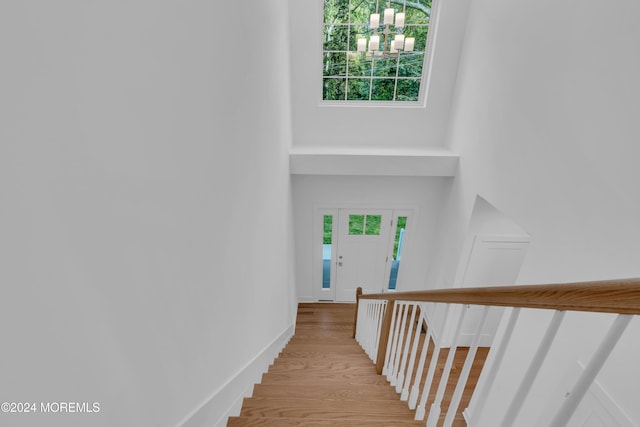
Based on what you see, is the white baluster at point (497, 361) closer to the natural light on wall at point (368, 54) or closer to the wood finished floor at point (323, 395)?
the wood finished floor at point (323, 395)

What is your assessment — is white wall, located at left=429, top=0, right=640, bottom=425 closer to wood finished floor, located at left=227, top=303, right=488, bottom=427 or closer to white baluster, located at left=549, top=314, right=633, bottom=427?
wood finished floor, located at left=227, top=303, right=488, bottom=427

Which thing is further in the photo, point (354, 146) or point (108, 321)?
point (354, 146)

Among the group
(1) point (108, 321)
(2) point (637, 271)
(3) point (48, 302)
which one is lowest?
(2) point (637, 271)

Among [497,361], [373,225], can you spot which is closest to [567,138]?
[497,361]

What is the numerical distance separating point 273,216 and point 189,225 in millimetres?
1829

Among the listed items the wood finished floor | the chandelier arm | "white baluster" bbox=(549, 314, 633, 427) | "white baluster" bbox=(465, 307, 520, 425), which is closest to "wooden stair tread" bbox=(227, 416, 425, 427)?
the wood finished floor

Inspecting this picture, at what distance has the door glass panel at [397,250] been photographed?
201 inches

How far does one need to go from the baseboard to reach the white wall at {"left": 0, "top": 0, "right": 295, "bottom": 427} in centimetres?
6

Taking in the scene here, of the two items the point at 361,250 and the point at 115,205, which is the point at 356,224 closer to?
the point at 361,250

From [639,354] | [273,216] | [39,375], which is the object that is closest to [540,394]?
[639,354]

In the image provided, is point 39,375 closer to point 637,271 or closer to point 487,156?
point 637,271

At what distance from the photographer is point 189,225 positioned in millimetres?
1120

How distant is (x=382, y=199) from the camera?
191 inches

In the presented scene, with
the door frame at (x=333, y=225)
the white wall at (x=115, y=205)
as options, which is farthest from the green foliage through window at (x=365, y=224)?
the white wall at (x=115, y=205)
